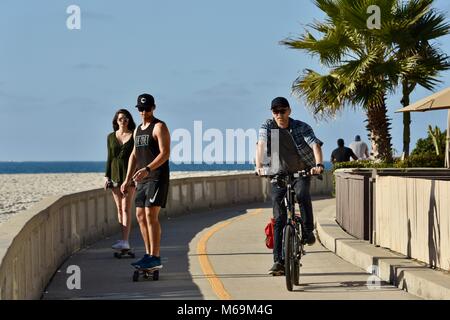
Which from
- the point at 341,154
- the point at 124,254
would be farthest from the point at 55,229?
the point at 341,154

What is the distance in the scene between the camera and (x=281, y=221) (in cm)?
1220

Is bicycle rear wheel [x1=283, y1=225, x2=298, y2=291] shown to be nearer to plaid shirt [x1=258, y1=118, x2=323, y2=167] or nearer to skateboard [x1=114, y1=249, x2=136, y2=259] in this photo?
plaid shirt [x1=258, y1=118, x2=323, y2=167]

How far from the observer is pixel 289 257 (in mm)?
11414

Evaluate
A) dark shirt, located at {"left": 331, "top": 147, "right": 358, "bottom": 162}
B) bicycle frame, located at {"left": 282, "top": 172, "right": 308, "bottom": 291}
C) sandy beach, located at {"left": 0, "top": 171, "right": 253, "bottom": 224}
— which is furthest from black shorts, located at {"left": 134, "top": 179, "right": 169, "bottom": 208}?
dark shirt, located at {"left": 331, "top": 147, "right": 358, "bottom": 162}

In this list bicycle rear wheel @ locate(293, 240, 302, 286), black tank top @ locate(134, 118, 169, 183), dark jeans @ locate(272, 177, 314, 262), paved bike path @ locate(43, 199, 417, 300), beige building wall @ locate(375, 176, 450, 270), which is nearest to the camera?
paved bike path @ locate(43, 199, 417, 300)

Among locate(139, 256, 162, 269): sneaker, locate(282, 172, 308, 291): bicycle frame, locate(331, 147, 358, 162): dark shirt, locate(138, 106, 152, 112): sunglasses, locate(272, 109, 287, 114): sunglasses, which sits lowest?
locate(139, 256, 162, 269): sneaker

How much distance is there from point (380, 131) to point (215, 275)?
70.5ft

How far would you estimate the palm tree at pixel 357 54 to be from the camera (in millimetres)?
30875

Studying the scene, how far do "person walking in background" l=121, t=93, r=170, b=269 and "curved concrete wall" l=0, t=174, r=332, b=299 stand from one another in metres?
1.16

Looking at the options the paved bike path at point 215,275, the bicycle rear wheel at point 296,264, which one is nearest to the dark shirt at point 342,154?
the paved bike path at point 215,275

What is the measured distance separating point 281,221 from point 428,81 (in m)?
20.7

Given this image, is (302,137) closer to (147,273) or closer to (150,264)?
(150,264)

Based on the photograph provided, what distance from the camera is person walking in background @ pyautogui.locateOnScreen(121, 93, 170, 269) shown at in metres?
12.4
